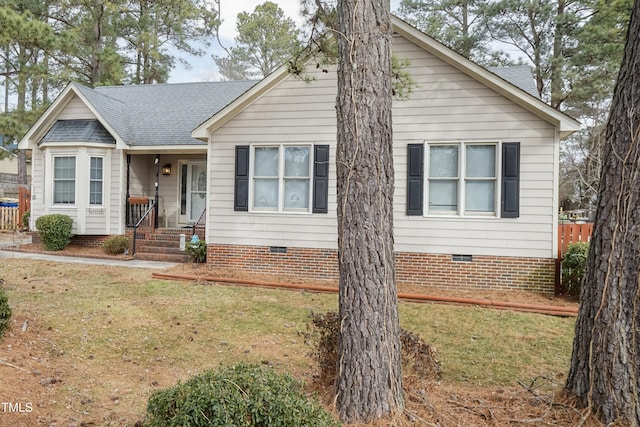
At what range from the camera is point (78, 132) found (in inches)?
480

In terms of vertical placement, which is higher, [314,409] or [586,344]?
[586,344]

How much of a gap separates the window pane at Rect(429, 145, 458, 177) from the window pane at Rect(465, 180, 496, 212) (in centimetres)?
45

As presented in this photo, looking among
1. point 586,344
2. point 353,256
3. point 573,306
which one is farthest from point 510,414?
point 573,306

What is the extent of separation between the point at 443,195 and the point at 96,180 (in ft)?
32.1

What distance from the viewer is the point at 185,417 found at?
2.19 meters

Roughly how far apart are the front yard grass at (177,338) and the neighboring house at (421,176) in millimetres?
1546

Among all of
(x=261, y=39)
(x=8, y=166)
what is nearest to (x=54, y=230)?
(x=261, y=39)

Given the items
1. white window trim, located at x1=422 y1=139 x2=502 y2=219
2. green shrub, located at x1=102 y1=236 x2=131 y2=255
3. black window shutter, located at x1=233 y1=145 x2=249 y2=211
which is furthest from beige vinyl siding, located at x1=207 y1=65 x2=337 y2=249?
green shrub, located at x1=102 y1=236 x2=131 y2=255

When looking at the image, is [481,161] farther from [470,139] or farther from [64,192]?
[64,192]

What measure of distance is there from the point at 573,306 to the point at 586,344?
4.98 m

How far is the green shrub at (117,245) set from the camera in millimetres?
11586

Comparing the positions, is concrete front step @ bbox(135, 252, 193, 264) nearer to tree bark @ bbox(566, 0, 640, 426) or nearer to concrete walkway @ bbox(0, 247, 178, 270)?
concrete walkway @ bbox(0, 247, 178, 270)

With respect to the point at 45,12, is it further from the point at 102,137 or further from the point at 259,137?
the point at 259,137

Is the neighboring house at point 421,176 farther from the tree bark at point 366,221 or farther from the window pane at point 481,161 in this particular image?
the tree bark at point 366,221
